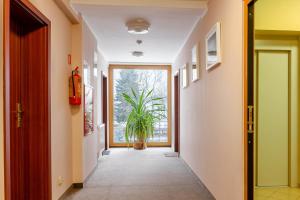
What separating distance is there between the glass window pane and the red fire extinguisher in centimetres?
365

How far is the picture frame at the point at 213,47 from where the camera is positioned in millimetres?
2369

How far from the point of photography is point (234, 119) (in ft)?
6.67

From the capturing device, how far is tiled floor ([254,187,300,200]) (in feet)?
9.26

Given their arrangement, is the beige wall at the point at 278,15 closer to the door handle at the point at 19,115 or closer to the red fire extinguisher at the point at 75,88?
the red fire extinguisher at the point at 75,88

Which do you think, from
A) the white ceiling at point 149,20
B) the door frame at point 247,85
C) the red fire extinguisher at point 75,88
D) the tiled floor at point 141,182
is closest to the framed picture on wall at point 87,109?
the red fire extinguisher at point 75,88

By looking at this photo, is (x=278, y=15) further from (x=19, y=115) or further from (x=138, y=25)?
(x=19, y=115)

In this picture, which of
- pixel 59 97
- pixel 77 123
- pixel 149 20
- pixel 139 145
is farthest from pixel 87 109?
pixel 139 145

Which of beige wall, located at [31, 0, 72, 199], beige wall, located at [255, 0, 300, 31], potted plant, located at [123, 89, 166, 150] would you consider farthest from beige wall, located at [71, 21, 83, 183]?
potted plant, located at [123, 89, 166, 150]

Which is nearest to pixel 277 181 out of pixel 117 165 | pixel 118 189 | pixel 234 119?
pixel 234 119

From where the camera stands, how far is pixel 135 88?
6660 millimetres

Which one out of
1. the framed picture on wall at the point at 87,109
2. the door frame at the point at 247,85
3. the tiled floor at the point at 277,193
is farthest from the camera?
the framed picture on wall at the point at 87,109

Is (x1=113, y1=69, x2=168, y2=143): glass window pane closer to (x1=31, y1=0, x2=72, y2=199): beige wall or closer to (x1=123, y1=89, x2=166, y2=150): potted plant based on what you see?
(x1=123, y1=89, x2=166, y2=150): potted plant

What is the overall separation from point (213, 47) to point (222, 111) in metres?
0.71

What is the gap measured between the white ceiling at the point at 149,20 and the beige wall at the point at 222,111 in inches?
10.4
